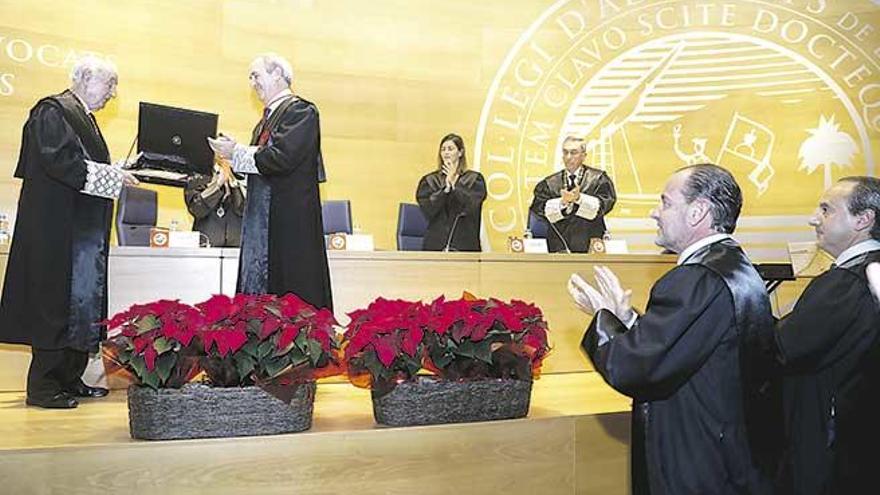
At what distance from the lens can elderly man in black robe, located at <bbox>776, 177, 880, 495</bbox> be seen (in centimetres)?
223

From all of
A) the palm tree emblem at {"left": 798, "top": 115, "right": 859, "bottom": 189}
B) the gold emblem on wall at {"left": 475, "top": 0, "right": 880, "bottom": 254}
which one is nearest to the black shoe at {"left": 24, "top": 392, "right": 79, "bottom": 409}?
the gold emblem on wall at {"left": 475, "top": 0, "right": 880, "bottom": 254}

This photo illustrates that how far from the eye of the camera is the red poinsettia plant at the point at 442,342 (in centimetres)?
251

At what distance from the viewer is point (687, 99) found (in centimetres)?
679

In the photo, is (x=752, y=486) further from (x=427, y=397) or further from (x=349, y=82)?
(x=349, y=82)

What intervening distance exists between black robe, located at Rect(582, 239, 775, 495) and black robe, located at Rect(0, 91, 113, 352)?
2.16 m

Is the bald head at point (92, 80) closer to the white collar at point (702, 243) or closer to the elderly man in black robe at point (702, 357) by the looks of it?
the elderly man in black robe at point (702, 357)

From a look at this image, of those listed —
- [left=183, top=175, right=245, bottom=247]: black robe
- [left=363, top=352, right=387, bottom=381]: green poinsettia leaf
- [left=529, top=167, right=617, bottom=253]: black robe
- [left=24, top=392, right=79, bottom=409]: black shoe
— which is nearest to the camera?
[left=363, top=352, right=387, bottom=381]: green poinsettia leaf

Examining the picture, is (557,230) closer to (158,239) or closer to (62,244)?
(158,239)

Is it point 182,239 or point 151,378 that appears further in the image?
point 182,239

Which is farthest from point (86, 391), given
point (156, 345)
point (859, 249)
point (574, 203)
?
point (574, 203)

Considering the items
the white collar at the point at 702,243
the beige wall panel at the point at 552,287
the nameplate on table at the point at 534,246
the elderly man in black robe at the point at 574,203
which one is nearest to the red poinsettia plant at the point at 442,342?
the white collar at the point at 702,243

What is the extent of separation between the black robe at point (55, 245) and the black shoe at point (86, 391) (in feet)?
0.59

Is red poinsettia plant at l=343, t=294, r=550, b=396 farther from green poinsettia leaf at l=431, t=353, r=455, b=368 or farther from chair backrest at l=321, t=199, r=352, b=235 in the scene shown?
chair backrest at l=321, t=199, r=352, b=235

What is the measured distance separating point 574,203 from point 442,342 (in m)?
2.73
